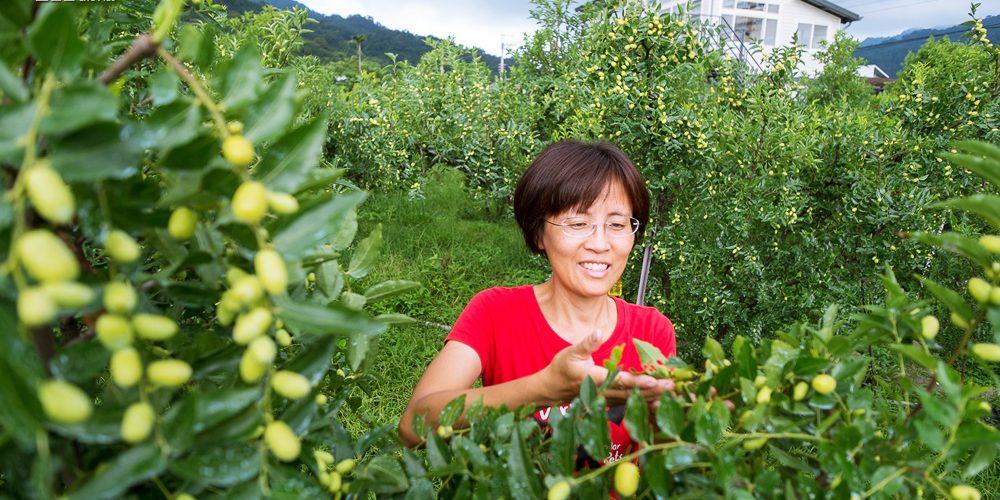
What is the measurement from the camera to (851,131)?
10.5 ft

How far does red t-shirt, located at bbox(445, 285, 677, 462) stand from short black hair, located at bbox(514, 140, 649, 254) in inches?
8.6

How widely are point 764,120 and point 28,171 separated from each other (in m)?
3.23

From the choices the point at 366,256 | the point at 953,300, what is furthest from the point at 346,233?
the point at 953,300

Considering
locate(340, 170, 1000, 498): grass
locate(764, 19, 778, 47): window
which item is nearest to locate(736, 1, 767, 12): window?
locate(764, 19, 778, 47): window

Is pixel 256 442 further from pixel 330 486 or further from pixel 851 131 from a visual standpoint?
pixel 851 131

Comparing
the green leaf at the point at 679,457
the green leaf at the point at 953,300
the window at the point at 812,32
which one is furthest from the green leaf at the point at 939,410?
the window at the point at 812,32

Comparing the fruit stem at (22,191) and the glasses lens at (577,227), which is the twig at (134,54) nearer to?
the fruit stem at (22,191)

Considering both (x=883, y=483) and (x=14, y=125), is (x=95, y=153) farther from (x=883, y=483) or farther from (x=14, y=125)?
(x=883, y=483)

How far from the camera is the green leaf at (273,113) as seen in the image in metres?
0.52

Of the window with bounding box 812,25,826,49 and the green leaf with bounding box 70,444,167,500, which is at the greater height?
the window with bounding box 812,25,826,49

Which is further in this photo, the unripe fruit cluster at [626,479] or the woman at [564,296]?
the woman at [564,296]

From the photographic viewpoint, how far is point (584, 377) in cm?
88

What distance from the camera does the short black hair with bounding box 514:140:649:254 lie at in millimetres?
1574

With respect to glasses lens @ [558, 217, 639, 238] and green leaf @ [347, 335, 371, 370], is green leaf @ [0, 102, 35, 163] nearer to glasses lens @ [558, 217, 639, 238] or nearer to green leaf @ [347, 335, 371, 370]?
green leaf @ [347, 335, 371, 370]
